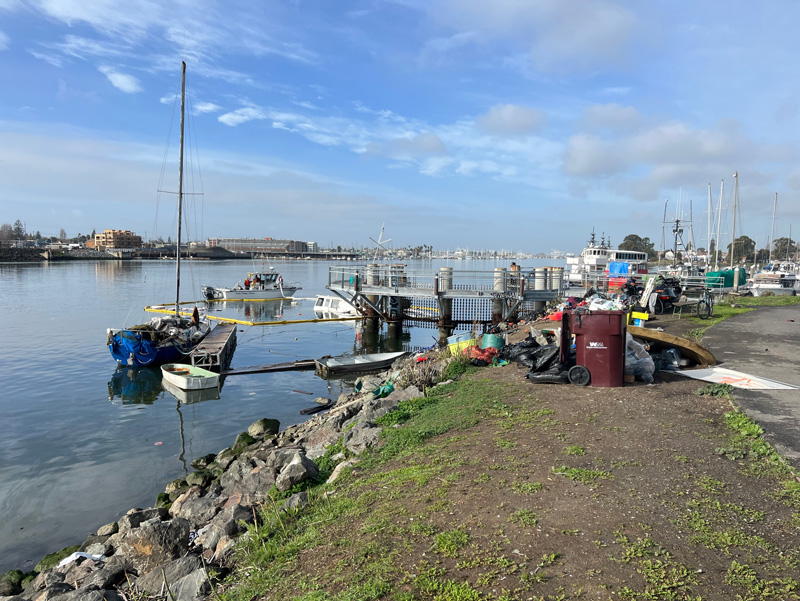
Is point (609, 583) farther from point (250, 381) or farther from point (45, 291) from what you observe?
point (45, 291)

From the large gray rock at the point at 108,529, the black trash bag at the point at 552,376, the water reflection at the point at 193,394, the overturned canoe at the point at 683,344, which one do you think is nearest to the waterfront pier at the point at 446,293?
the water reflection at the point at 193,394

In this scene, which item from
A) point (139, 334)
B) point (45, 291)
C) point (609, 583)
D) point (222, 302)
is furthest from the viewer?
point (45, 291)

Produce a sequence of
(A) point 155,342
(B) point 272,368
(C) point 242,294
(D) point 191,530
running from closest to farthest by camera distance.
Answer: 1. (D) point 191,530
2. (B) point 272,368
3. (A) point 155,342
4. (C) point 242,294

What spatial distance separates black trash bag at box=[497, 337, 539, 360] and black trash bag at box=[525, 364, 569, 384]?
2.07 m

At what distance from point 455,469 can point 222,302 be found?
4639cm

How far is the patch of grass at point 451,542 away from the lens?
454cm

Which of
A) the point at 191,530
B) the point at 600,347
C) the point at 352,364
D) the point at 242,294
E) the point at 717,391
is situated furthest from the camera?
the point at 242,294

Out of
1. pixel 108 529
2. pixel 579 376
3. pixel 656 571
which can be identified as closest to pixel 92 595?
pixel 108 529

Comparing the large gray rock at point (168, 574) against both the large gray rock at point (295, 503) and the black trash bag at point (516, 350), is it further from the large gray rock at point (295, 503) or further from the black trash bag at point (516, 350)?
the black trash bag at point (516, 350)

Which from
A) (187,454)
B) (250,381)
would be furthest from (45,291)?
(187,454)

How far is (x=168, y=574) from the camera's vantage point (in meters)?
5.82

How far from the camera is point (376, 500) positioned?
589 centimetres

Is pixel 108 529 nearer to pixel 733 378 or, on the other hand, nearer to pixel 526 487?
pixel 526 487

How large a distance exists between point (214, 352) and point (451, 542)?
62.4 ft
